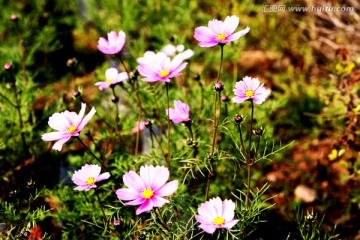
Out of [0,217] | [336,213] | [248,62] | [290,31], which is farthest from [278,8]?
[0,217]

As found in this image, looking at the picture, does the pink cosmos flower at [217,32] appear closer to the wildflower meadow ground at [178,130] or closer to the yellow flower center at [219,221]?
the wildflower meadow ground at [178,130]

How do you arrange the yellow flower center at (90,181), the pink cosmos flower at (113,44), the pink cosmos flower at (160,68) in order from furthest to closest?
the pink cosmos flower at (113,44)
the pink cosmos flower at (160,68)
the yellow flower center at (90,181)

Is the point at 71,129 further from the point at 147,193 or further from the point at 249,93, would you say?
the point at 249,93

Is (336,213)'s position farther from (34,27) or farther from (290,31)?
(34,27)

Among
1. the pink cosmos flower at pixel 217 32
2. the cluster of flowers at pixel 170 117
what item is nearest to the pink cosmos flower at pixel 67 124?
the cluster of flowers at pixel 170 117

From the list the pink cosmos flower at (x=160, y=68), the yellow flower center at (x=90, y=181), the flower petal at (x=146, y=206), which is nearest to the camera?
the flower petal at (x=146, y=206)

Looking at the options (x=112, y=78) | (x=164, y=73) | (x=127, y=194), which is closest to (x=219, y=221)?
(x=127, y=194)

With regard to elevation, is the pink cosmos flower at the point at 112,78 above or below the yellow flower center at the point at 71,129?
above
